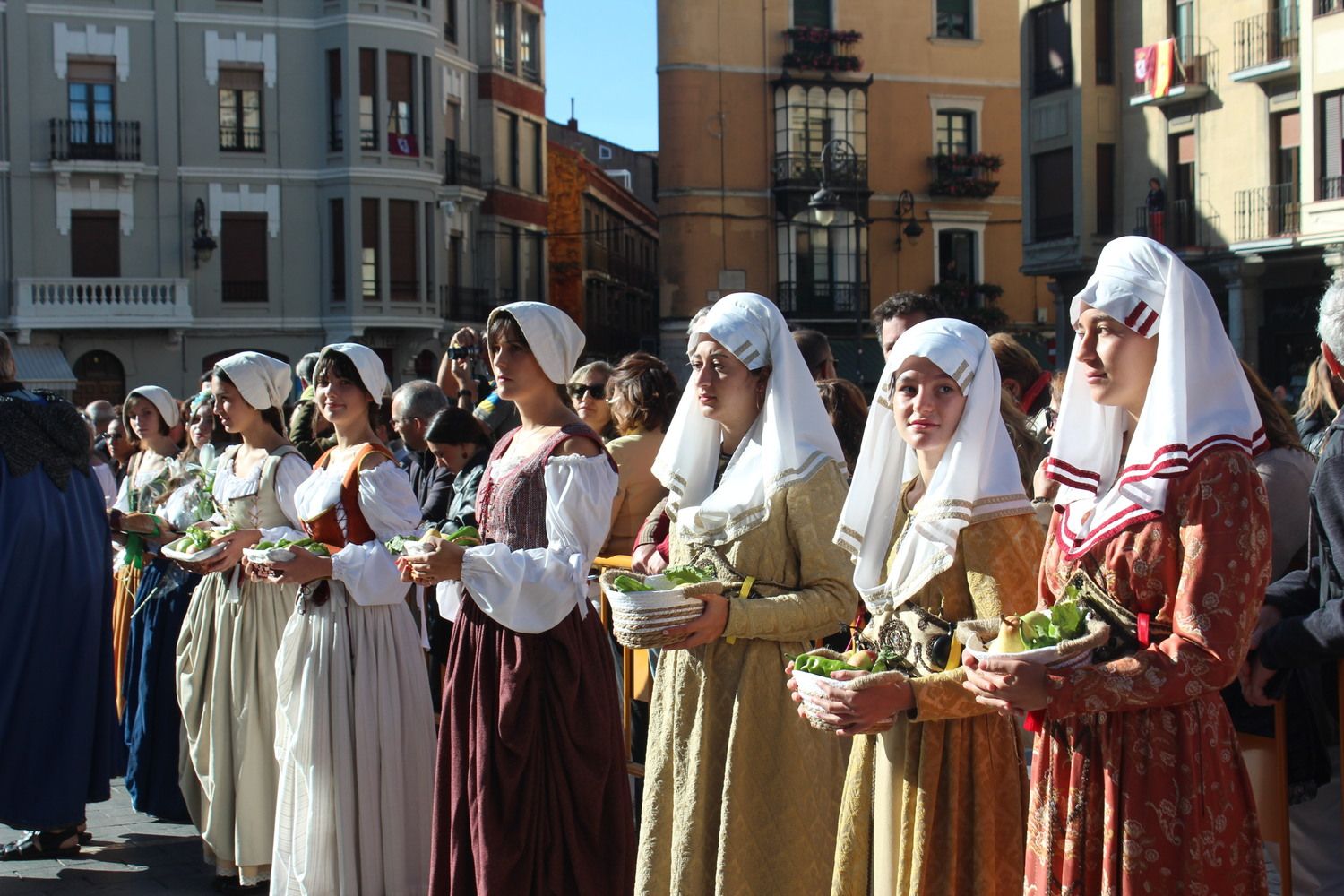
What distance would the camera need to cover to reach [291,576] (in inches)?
227

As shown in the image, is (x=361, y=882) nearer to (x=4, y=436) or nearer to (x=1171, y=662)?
(x=4, y=436)

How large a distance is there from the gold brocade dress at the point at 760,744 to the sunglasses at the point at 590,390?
12.3 feet

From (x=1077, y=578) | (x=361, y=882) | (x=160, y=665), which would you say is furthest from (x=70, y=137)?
(x=1077, y=578)

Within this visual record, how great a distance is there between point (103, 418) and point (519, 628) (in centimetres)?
1085

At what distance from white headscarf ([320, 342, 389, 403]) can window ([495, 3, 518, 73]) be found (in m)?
37.0

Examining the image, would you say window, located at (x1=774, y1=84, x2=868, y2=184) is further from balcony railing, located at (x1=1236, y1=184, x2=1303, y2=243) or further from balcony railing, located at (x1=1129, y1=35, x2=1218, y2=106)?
balcony railing, located at (x1=1236, y1=184, x2=1303, y2=243)

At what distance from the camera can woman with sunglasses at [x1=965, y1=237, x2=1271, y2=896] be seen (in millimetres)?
3074

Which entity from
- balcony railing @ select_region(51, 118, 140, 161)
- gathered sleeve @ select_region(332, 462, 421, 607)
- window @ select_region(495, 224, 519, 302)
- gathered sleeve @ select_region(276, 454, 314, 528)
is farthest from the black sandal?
window @ select_region(495, 224, 519, 302)

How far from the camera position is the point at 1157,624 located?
3201 millimetres

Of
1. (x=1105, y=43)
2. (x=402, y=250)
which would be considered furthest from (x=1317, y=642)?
(x=402, y=250)

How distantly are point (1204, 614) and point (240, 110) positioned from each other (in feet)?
116

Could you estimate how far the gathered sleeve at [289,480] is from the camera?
6.70 m

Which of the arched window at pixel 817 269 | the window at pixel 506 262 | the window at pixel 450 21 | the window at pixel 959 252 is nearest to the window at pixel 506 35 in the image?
the window at pixel 450 21

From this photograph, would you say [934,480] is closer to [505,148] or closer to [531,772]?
[531,772]
